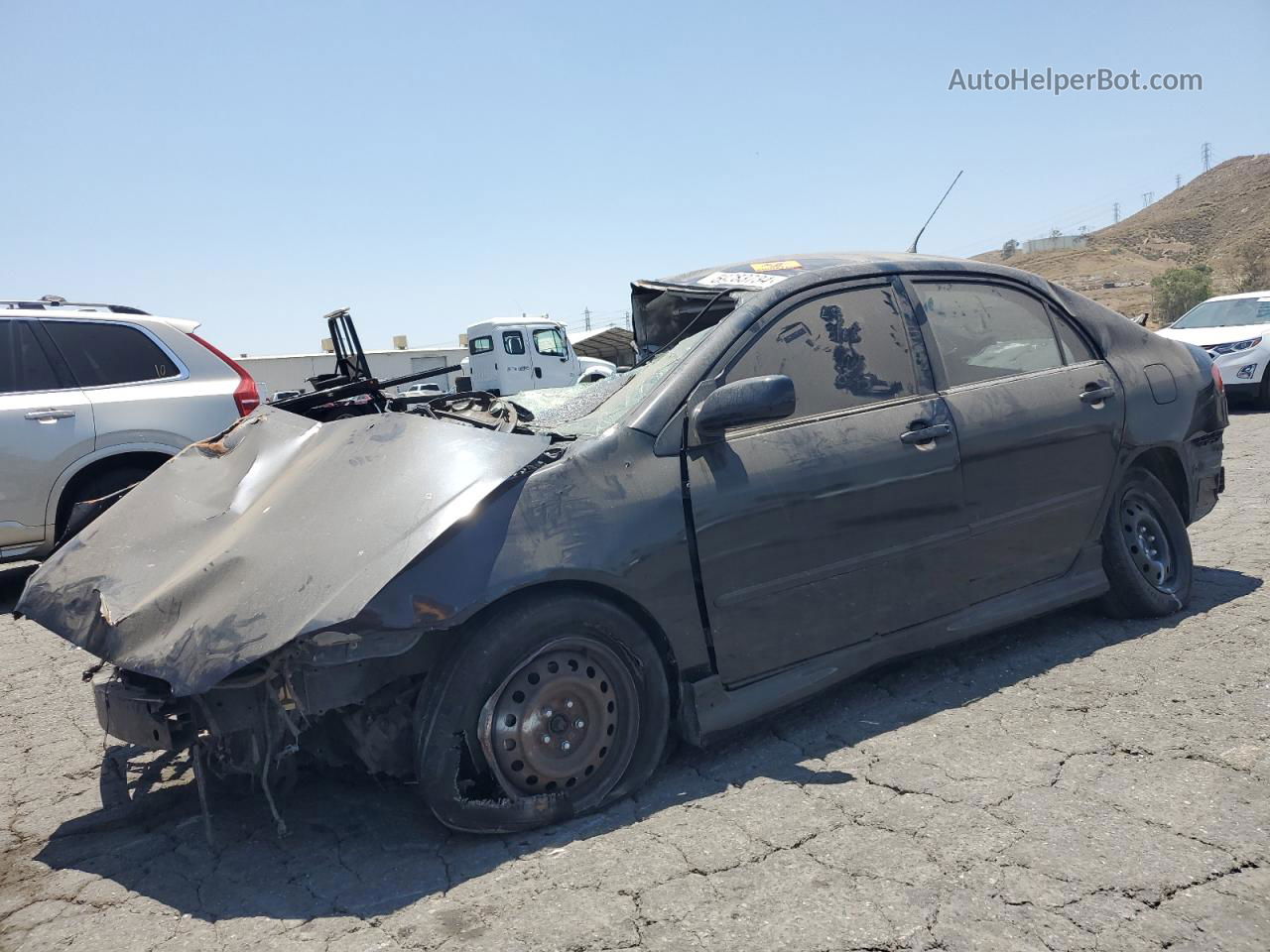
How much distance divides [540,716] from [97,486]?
193 inches

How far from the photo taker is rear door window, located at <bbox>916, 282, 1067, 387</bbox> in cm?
371

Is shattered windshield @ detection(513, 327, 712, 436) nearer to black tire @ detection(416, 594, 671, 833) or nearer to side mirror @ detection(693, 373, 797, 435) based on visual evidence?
side mirror @ detection(693, 373, 797, 435)

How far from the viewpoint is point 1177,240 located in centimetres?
5662

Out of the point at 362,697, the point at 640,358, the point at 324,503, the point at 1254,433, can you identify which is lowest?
the point at 1254,433

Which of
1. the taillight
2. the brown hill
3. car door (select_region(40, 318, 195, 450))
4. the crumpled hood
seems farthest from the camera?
the brown hill

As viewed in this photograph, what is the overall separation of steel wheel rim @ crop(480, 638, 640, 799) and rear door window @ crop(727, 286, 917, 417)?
1.12 meters

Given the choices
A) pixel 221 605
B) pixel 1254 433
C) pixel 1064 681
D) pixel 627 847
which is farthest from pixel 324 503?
pixel 1254 433

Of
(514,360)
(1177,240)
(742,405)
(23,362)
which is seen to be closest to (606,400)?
(742,405)

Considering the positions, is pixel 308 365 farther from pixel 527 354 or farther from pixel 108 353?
pixel 108 353

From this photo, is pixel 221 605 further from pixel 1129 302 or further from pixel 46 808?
pixel 1129 302

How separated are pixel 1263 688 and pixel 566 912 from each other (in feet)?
9.06

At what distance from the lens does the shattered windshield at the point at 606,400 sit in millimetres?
3078

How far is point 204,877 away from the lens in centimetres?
258

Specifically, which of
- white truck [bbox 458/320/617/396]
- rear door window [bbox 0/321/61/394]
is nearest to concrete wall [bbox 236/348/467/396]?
white truck [bbox 458/320/617/396]
